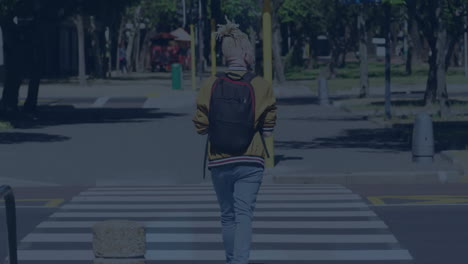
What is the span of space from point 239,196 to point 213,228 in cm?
348

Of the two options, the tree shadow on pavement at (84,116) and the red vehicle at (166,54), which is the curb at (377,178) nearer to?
the tree shadow on pavement at (84,116)

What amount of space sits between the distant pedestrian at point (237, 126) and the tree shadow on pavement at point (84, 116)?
21.6 meters

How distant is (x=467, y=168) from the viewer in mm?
17062

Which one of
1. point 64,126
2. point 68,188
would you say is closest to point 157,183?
point 68,188

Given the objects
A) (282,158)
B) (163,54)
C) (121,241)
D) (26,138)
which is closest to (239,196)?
(121,241)

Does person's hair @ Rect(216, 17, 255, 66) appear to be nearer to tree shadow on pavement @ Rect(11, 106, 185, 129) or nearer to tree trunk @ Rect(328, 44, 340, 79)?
tree shadow on pavement @ Rect(11, 106, 185, 129)

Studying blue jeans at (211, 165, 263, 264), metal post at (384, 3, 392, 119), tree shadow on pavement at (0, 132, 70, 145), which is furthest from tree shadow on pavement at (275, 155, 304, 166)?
blue jeans at (211, 165, 263, 264)

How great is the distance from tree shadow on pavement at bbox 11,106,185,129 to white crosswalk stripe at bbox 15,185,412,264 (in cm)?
1562

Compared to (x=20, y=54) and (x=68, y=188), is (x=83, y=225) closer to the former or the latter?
(x=68, y=188)

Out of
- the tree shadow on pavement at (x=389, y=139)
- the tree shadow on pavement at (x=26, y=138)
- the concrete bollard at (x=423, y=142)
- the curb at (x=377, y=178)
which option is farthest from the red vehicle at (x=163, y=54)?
the curb at (x=377, y=178)

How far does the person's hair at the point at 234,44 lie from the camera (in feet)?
26.9

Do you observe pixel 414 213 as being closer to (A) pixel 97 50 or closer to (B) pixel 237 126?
(B) pixel 237 126

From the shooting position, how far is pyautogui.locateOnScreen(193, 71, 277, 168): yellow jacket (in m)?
8.16

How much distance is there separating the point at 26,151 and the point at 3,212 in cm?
1502
